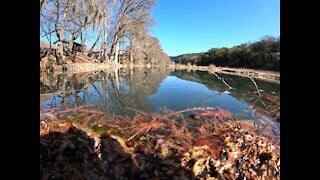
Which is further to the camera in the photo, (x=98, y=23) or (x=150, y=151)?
(x=98, y=23)

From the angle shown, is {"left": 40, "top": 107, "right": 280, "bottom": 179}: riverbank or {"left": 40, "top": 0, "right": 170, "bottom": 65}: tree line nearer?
{"left": 40, "top": 107, "right": 280, "bottom": 179}: riverbank

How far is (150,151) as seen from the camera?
175cm

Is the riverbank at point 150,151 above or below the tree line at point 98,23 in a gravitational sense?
below

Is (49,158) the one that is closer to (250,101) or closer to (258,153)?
(258,153)

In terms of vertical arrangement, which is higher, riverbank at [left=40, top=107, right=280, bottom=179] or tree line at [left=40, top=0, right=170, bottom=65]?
tree line at [left=40, top=0, right=170, bottom=65]

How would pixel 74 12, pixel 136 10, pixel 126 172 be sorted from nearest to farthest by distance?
pixel 126 172, pixel 136 10, pixel 74 12

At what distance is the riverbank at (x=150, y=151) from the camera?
63.5 inches

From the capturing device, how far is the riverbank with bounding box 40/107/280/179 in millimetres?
1613

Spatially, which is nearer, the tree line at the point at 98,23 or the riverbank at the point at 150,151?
the riverbank at the point at 150,151

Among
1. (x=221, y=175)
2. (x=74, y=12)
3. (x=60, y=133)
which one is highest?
(x=74, y=12)
